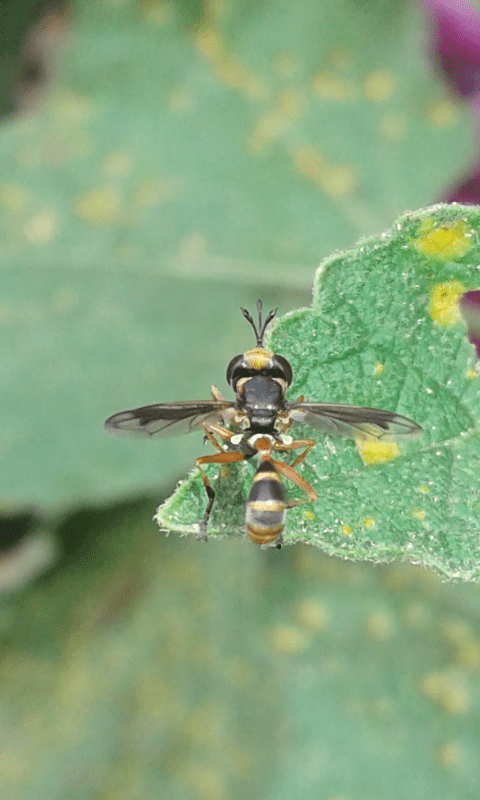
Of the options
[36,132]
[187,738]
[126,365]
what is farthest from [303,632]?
[36,132]

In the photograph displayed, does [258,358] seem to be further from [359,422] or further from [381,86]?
[381,86]

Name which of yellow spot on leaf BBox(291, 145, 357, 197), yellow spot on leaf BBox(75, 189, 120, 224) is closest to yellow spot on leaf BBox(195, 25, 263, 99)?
yellow spot on leaf BBox(291, 145, 357, 197)

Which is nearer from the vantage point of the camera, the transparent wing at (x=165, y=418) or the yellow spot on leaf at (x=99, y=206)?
the transparent wing at (x=165, y=418)

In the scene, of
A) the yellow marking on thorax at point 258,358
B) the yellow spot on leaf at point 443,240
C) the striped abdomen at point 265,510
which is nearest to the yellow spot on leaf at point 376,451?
the striped abdomen at point 265,510

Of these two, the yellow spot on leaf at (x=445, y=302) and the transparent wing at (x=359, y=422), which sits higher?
the yellow spot on leaf at (x=445, y=302)

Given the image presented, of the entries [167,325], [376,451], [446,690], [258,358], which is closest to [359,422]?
[376,451]

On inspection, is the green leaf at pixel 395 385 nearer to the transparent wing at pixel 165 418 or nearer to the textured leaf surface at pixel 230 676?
the transparent wing at pixel 165 418
